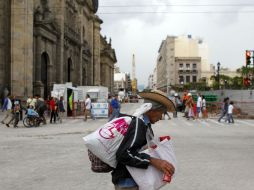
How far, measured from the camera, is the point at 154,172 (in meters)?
3.20

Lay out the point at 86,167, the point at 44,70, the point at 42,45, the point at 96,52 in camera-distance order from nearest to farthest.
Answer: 1. the point at 86,167
2. the point at 42,45
3. the point at 44,70
4. the point at 96,52

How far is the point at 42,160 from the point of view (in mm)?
10203

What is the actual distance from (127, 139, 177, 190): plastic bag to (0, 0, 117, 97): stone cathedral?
30797mm

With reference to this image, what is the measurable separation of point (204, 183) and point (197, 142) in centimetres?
688

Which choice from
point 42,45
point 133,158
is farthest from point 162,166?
point 42,45

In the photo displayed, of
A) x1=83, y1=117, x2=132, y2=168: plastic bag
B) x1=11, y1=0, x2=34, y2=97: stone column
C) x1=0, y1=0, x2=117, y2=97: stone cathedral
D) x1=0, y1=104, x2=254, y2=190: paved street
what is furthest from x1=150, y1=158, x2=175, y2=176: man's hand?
x1=11, y1=0, x2=34, y2=97: stone column

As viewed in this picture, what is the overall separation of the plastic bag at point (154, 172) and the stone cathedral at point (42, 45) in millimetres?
30797

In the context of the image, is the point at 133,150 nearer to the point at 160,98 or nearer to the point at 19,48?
the point at 160,98

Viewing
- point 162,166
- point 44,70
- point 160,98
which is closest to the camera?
point 162,166

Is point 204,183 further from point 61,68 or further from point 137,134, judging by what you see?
point 61,68

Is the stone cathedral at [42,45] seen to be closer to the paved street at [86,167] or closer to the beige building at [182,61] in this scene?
the paved street at [86,167]

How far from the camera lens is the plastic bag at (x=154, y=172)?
3168mm

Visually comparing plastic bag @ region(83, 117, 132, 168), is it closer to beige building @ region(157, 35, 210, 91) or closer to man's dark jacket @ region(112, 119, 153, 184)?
man's dark jacket @ region(112, 119, 153, 184)

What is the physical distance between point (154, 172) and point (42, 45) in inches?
1554
